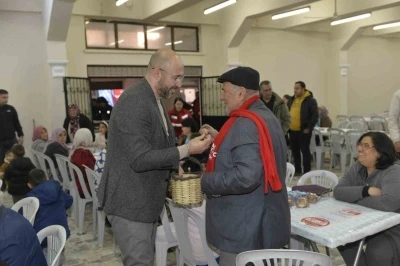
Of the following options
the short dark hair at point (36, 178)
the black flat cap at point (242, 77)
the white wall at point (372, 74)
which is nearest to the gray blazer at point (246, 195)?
the black flat cap at point (242, 77)

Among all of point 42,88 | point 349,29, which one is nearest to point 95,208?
point 42,88

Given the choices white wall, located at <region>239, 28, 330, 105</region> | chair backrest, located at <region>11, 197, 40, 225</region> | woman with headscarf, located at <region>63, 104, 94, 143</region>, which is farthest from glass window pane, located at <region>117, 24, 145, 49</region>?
chair backrest, located at <region>11, 197, 40, 225</region>

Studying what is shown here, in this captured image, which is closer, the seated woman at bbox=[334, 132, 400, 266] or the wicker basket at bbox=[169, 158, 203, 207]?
the wicker basket at bbox=[169, 158, 203, 207]

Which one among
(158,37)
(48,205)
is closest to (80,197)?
(48,205)

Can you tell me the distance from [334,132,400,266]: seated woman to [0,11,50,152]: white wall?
6.48 metres

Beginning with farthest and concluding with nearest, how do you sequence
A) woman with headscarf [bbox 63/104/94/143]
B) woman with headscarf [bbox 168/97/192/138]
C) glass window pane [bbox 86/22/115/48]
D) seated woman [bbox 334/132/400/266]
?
glass window pane [bbox 86/22/115/48] → woman with headscarf [bbox 168/97/192/138] → woman with headscarf [bbox 63/104/94/143] → seated woman [bbox 334/132/400/266]

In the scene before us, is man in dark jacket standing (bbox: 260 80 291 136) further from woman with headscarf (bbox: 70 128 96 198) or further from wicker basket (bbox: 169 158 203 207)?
wicker basket (bbox: 169 158 203 207)

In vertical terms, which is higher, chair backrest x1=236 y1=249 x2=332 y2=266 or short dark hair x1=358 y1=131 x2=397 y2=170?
short dark hair x1=358 y1=131 x2=397 y2=170

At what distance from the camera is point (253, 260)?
162cm

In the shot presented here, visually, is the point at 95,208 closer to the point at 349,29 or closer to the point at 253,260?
the point at 253,260

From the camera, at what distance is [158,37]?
902 cm

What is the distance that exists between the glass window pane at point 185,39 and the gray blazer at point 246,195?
25.4 feet

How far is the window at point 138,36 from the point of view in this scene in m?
8.24

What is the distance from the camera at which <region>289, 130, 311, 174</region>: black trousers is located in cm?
651
